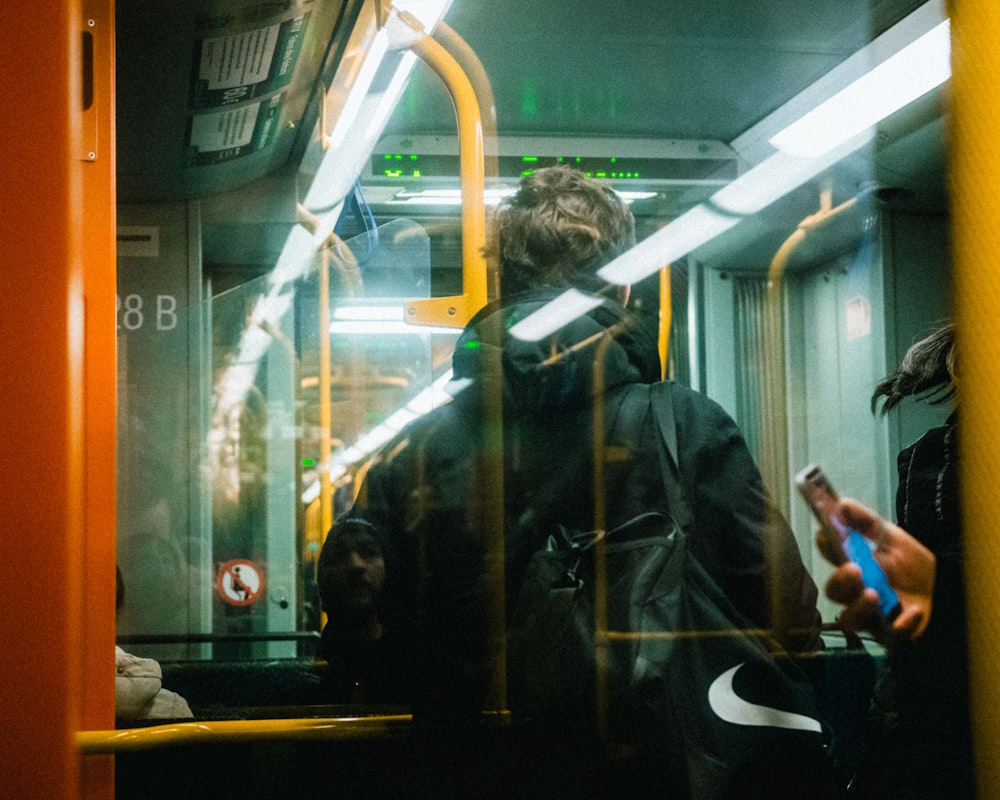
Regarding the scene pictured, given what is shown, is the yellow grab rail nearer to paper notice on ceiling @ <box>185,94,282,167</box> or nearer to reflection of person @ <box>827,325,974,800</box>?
reflection of person @ <box>827,325,974,800</box>

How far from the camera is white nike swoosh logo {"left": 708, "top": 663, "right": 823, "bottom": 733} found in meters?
1.60

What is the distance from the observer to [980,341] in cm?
124

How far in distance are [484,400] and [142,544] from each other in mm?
1865

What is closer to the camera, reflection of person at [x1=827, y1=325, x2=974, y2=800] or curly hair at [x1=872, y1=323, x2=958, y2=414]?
reflection of person at [x1=827, y1=325, x2=974, y2=800]

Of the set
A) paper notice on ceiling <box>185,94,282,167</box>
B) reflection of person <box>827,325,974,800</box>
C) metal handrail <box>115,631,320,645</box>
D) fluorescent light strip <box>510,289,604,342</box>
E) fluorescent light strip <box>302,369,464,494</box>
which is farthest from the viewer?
metal handrail <box>115,631,320,645</box>

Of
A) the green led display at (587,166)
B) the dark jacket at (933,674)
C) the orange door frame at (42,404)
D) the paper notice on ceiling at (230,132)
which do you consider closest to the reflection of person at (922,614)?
the dark jacket at (933,674)

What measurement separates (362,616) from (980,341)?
108 centimetres

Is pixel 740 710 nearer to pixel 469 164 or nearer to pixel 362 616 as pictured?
pixel 362 616

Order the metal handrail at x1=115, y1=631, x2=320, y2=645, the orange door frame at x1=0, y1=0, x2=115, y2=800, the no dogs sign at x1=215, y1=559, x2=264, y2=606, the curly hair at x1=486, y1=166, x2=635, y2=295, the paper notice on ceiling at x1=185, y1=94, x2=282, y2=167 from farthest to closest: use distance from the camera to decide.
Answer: the no dogs sign at x1=215, y1=559, x2=264, y2=606 → the metal handrail at x1=115, y1=631, x2=320, y2=645 → the paper notice on ceiling at x1=185, y1=94, x2=282, y2=167 → the curly hair at x1=486, y1=166, x2=635, y2=295 → the orange door frame at x1=0, y1=0, x2=115, y2=800

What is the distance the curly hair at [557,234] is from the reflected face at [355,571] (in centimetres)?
51

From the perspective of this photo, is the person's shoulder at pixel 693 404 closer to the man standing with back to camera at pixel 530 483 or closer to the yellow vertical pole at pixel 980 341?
the man standing with back to camera at pixel 530 483

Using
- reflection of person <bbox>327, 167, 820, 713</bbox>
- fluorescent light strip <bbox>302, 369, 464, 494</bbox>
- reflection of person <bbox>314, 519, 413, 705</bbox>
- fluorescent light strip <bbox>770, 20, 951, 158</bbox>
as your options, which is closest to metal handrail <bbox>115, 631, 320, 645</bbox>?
fluorescent light strip <bbox>302, 369, 464, 494</bbox>

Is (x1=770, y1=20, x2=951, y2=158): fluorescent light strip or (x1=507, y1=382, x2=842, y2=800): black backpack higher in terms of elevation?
(x1=770, y1=20, x2=951, y2=158): fluorescent light strip

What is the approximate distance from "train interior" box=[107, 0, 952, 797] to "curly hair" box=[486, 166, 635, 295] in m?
0.70
